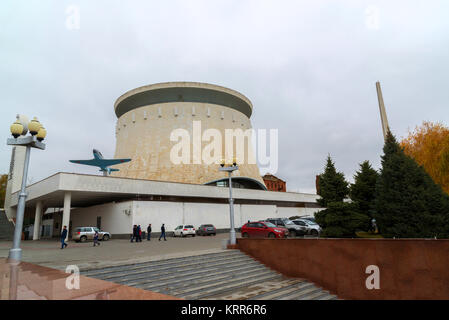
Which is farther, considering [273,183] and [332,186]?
[273,183]

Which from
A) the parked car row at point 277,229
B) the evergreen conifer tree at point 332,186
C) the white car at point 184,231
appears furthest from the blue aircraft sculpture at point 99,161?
the evergreen conifer tree at point 332,186

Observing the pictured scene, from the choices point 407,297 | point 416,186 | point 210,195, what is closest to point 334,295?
point 407,297

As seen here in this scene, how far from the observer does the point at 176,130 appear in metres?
41.5

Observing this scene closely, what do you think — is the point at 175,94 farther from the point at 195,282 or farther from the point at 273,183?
the point at 273,183

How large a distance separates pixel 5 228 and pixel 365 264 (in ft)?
138

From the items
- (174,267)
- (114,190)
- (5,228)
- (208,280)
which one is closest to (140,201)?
(114,190)

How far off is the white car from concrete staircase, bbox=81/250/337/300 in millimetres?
15681

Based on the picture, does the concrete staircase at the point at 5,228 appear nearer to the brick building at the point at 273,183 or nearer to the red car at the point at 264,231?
the red car at the point at 264,231

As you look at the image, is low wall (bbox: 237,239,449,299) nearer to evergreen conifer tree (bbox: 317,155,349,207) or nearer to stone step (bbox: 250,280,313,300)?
stone step (bbox: 250,280,313,300)

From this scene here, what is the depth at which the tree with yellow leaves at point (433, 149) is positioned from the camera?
71.7ft

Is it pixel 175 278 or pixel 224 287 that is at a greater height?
pixel 175 278

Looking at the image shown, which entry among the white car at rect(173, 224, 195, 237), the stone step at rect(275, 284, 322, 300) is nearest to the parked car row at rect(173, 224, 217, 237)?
the white car at rect(173, 224, 195, 237)
